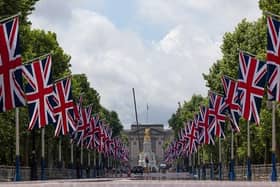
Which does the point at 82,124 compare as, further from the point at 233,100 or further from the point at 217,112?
the point at 233,100

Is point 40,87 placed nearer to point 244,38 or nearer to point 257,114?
point 257,114

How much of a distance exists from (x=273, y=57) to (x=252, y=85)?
721 cm

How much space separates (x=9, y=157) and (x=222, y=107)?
127 ft

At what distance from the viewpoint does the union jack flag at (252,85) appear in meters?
45.4

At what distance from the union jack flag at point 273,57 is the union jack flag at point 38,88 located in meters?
15.4

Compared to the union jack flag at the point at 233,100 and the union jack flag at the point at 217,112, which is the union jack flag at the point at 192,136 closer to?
the union jack flag at the point at 217,112

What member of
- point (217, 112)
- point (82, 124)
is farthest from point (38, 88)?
point (82, 124)

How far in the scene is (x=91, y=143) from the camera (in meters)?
84.1

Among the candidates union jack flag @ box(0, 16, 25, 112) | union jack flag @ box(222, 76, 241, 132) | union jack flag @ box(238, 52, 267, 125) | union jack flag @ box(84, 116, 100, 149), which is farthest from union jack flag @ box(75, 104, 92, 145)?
union jack flag @ box(0, 16, 25, 112)

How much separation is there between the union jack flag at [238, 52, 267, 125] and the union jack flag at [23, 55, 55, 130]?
11.8 meters

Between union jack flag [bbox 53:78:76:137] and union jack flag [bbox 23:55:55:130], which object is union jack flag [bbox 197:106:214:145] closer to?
union jack flag [bbox 53:78:76:137]

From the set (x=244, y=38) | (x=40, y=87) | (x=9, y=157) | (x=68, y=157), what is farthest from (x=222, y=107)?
(x=68, y=157)

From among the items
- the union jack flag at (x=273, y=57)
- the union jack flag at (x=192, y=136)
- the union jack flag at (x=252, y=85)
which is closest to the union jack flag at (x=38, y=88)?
the union jack flag at (x=252, y=85)

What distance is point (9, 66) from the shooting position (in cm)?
3894
